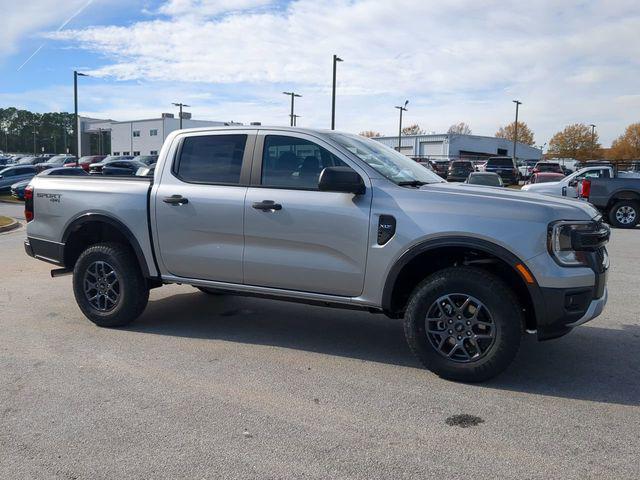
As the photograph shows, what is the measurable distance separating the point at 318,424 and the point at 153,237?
267cm

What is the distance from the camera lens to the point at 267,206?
5008mm

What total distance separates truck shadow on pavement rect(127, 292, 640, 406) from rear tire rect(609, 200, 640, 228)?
11.6 m

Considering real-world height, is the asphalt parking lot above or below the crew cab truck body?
below

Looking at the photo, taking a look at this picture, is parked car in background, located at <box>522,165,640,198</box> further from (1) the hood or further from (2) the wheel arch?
(2) the wheel arch

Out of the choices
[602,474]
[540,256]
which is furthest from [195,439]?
[540,256]

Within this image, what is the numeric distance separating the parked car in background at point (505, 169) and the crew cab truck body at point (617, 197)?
2175 cm

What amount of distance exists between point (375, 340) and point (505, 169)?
1476 inches

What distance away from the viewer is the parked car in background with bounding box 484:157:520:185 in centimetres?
3931

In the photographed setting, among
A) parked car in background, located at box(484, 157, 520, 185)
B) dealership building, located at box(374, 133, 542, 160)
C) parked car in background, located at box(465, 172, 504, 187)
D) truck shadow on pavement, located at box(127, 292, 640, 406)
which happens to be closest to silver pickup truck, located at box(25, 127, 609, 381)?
truck shadow on pavement, located at box(127, 292, 640, 406)

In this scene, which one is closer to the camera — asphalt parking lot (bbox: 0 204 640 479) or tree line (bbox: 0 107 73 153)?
asphalt parking lot (bbox: 0 204 640 479)

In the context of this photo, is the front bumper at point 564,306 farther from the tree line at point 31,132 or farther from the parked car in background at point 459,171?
the tree line at point 31,132

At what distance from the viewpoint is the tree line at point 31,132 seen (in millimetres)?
137000

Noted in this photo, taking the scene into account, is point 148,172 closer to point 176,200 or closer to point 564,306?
point 176,200

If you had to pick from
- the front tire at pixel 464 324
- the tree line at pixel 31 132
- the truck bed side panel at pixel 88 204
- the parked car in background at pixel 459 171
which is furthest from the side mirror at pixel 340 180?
the tree line at pixel 31 132
